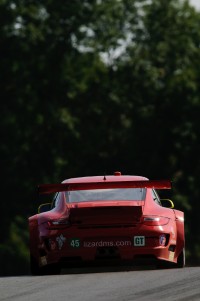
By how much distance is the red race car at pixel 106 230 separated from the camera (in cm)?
1434

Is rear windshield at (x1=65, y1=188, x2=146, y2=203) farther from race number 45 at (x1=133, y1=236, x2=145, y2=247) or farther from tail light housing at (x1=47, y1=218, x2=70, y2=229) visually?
race number 45 at (x1=133, y1=236, x2=145, y2=247)

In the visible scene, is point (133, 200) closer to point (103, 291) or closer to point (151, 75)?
point (103, 291)

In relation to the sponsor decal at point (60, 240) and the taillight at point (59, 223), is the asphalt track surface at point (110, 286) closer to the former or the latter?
the sponsor decal at point (60, 240)

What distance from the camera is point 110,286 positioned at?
12.4m

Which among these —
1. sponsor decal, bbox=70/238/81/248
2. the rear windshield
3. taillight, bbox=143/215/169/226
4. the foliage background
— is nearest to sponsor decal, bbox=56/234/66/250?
sponsor decal, bbox=70/238/81/248

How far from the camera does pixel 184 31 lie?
200ft

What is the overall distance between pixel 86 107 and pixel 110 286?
46.5 m

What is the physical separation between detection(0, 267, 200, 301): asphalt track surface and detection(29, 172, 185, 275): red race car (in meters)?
0.50

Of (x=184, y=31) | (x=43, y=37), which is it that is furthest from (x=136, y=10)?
(x=43, y=37)

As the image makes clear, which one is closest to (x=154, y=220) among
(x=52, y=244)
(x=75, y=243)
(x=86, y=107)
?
(x=75, y=243)

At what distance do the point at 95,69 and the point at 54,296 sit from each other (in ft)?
154

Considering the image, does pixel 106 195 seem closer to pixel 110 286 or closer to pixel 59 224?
pixel 59 224

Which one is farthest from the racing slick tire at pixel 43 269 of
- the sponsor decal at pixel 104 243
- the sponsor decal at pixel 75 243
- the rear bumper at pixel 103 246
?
the sponsor decal at pixel 104 243

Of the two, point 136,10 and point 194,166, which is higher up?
point 136,10
